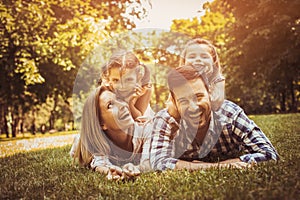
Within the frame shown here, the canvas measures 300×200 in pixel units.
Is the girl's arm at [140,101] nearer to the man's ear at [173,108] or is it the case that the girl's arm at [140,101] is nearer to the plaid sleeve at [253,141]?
the man's ear at [173,108]

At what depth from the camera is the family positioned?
3650mm

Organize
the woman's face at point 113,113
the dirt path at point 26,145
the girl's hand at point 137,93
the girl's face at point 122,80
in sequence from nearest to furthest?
the woman's face at point 113,113
the girl's face at point 122,80
the girl's hand at point 137,93
the dirt path at point 26,145

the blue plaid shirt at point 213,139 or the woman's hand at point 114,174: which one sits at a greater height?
the blue plaid shirt at point 213,139

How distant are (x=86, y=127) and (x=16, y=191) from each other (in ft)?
3.93

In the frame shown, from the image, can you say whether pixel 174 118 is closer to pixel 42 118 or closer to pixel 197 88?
pixel 197 88

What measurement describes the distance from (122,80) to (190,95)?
1.02 metres

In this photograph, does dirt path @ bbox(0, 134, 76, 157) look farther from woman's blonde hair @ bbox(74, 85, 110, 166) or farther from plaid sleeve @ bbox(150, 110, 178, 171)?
plaid sleeve @ bbox(150, 110, 178, 171)

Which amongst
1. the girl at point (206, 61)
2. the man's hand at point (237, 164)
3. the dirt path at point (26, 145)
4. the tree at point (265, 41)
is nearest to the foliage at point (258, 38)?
the tree at point (265, 41)

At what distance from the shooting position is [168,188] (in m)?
2.69

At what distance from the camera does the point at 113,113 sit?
13.3 ft

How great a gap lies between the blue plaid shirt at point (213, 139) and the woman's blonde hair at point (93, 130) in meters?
0.67

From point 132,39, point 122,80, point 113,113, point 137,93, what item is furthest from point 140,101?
point 132,39

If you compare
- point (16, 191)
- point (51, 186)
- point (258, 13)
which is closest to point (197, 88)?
point (51, 186)

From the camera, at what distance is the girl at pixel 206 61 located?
4.41m
